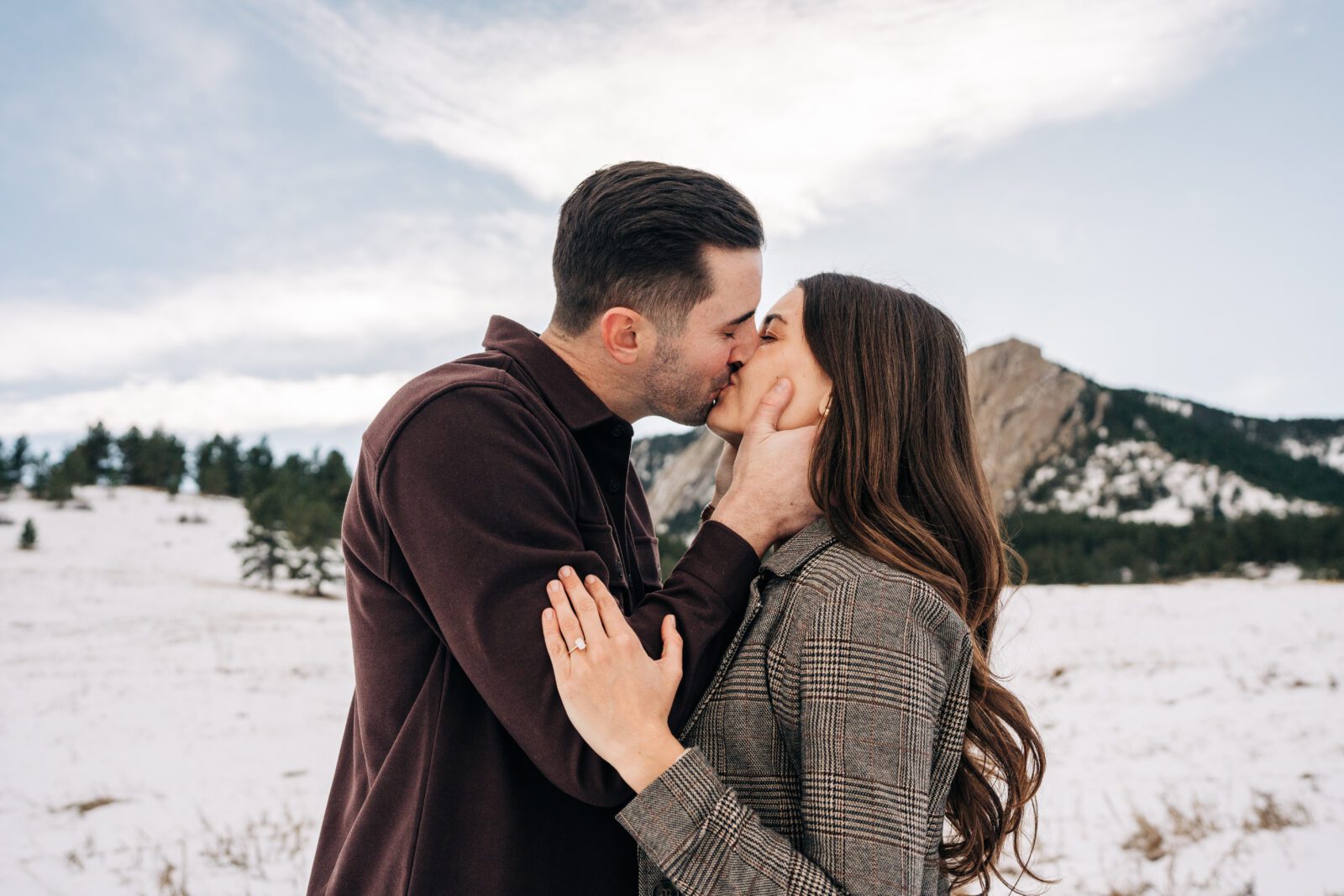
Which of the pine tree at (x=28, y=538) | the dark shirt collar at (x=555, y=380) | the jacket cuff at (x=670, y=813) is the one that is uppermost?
the dark shirt collar at (x=555, y=380)

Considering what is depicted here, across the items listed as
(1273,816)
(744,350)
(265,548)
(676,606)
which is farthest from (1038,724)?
(265,548)

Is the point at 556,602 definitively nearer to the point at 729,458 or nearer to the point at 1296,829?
the point at 729,458

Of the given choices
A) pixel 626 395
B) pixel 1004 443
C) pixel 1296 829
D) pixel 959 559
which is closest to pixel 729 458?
pixel 626 395

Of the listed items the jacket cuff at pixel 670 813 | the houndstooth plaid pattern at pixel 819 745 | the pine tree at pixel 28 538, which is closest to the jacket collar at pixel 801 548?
the houndstooth plaid pattern at pixel 819 745

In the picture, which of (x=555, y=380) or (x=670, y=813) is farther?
(x=555, y=380)

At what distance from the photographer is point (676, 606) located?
1938 millimetres

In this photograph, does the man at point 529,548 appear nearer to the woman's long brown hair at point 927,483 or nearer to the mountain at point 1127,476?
the woman's long brown hair at point 927,483

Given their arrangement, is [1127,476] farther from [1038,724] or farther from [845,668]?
[845,668]

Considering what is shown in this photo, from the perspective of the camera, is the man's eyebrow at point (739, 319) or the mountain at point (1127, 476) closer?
the man's eyebrow at point (739, 319)

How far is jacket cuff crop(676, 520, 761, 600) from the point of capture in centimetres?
200

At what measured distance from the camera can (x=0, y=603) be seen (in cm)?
2312

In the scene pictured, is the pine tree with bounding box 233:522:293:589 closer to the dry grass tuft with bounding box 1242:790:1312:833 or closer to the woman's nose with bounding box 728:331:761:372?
the dry grass tuft with bounding box 1242:790:1312:833

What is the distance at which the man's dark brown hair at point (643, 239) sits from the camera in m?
2.32

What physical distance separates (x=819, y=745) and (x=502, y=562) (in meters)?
0.77
